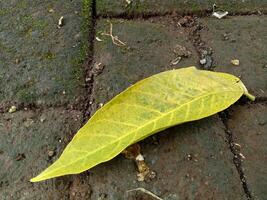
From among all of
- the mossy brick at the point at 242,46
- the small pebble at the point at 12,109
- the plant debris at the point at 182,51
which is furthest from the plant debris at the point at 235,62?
the small pebble at the point at 12,109

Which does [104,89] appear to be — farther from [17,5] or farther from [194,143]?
[17,5]

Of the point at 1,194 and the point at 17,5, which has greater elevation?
the point at 17,5

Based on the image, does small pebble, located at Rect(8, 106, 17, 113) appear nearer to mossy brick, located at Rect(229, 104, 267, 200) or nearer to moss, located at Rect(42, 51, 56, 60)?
moss, located at Rect(42, 51, 56, 60)

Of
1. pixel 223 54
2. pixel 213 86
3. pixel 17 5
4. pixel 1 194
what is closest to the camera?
pixel 1 194

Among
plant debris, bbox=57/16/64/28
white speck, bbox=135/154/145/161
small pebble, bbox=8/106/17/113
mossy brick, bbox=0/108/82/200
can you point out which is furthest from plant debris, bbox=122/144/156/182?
plant debris, bbox=57/16/64/28

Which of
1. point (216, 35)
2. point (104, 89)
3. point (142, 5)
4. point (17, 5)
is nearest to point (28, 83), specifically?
point (104, 89)

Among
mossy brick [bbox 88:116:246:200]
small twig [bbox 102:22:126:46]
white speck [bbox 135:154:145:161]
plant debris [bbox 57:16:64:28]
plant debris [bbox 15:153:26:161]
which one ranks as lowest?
mossy brick [bbox 88:116:246:200]

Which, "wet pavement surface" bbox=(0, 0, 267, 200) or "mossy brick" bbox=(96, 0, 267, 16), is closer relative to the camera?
"wet pavement surface" bbox=(0, 0, 267, 200)
